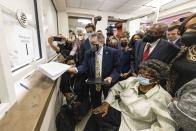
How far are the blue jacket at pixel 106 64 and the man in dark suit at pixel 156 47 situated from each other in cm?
31

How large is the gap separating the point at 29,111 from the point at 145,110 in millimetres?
810

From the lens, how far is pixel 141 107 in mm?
1055

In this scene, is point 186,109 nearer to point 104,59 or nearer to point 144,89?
point 144,89

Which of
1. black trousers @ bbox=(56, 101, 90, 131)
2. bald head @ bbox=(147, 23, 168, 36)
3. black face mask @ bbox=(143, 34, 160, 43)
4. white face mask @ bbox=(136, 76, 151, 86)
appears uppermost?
bald head @ bbox=(147, 23, 168, 36)

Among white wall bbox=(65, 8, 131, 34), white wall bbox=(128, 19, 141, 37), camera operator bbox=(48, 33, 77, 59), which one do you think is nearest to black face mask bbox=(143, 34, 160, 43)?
camera operator bbox=(48, 33, 77, 59)

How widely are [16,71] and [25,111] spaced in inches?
20.7

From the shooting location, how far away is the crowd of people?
86cm

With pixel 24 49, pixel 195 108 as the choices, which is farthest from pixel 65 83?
pixel 195 108

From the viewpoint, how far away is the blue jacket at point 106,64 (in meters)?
1.65

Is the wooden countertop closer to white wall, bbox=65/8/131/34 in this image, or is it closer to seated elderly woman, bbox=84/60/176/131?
seated elderly woman, bbox=84/60/176/131

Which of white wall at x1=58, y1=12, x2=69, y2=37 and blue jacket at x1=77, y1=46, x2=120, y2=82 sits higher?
white wall at x1=58, y1=12, x2=69, y2=37

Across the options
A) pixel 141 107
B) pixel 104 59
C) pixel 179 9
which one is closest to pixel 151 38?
pixel 104 59

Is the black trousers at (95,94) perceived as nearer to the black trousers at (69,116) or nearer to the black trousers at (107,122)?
the black trousers at (69,116)

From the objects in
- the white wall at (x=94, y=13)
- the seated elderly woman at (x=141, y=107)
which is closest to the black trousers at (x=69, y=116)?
the seated elderly woman at (x=141, y=107)
